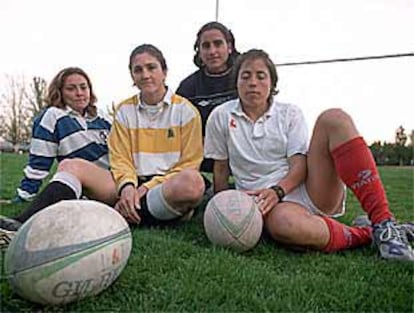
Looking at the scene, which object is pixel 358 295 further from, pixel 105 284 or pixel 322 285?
pixel 105 284

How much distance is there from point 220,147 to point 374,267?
108 centimetres

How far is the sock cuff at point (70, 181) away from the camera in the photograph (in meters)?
2.88

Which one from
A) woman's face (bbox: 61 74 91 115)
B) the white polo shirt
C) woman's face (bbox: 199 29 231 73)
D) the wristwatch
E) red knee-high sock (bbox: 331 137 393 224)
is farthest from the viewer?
woman's face (bbox: 61 74 91 115)

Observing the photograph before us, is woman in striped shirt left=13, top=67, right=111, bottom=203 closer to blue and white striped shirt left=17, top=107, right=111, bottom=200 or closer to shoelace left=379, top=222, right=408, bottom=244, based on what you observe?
blue and white striped shirt left=17, top=107, right=111, bottom=200

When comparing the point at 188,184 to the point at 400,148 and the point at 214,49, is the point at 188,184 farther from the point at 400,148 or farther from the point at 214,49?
the point at 400,148

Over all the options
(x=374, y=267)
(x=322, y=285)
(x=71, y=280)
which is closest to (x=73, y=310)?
(x=71, y=280)

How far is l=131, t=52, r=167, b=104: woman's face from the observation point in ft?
10.4

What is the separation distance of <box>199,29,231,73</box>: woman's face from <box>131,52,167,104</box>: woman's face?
20.3 inches

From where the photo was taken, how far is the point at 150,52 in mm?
3217

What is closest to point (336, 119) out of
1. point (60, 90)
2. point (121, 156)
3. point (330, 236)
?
point (330, 236)

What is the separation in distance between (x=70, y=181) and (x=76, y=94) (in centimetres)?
102

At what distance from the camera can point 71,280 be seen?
1753mm

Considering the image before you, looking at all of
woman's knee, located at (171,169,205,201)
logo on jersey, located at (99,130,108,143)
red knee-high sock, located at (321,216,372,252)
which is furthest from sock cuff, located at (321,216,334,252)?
logo on jersey, located at (99,130,108,143)

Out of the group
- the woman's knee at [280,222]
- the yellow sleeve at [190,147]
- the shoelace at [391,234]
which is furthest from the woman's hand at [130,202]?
the shoelace at [391,234]
